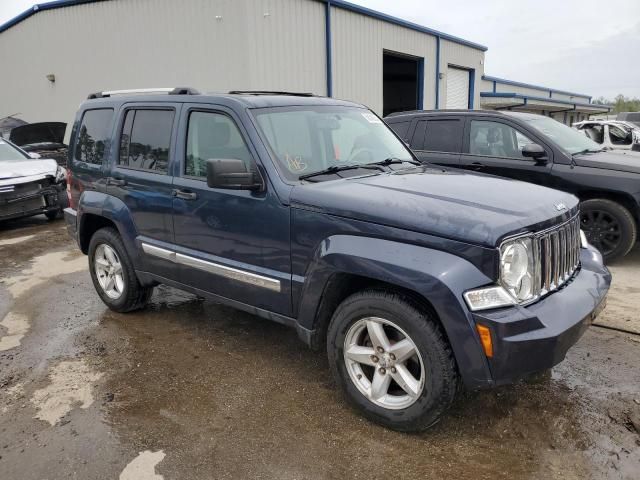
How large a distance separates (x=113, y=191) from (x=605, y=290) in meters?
3.83

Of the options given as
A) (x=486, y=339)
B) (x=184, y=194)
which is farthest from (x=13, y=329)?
(x=486, y=339)

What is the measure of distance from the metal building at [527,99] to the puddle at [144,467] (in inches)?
1032

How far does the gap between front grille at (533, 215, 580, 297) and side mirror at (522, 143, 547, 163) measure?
300 centimetres

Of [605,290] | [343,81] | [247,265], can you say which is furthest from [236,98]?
[343,81]

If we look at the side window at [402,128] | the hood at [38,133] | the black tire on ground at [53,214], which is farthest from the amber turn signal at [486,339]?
the hood at [38,133]

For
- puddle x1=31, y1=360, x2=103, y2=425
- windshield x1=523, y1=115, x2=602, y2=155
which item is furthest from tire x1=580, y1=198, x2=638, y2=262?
puddle x1=31, y1=360, x2=103, y2=425

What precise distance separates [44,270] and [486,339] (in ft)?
19.5

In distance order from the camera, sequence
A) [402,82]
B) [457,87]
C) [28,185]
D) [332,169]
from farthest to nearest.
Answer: [402,82]
[457,87]
[28,185]
[332,169]

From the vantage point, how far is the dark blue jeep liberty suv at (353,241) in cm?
246

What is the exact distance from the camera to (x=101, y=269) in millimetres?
4848

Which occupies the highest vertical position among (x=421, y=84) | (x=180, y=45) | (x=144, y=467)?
(x=180, y=45)

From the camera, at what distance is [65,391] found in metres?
3.45

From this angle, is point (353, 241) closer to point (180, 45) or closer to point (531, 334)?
point (531, 334)

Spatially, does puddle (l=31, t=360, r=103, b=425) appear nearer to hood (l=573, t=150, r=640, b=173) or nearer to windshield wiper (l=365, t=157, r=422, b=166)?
windshield wiper (l=365, t=157, r=422, b=166)
